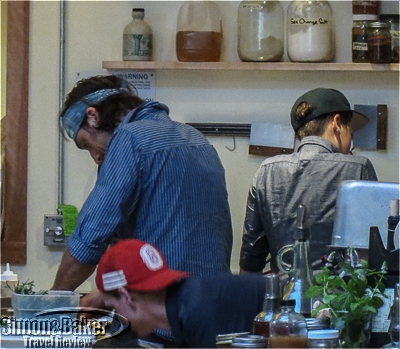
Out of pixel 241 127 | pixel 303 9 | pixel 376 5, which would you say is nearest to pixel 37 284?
pixel 241 127

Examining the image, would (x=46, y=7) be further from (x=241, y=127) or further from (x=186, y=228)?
(x=186, y=228)

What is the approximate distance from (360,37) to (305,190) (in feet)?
2.38

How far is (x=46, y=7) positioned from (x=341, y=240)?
174cm

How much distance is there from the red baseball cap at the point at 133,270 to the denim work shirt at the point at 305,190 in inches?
33.5

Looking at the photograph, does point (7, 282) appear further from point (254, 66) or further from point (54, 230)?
point (254, 66)

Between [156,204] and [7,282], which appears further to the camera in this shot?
[7,282]

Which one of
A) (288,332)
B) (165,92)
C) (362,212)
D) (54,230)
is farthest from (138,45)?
(288,332)

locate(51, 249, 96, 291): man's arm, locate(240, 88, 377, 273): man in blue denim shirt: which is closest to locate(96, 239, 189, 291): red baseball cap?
locate(51, 249, 96, 291): man's arm

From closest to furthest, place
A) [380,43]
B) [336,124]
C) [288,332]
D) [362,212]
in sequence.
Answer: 1. [288,332]
2. [362,212]
3. [336,124]
4. [380,43]

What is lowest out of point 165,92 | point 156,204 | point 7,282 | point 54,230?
point 7,282

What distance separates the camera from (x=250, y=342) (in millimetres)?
1243

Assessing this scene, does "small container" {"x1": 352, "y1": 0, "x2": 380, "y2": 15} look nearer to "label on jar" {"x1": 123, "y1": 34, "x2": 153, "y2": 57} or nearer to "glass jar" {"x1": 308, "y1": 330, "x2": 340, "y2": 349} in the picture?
"label on jar" {"x1": 123, "y1": 34, "x2": 153, "y2": 57}

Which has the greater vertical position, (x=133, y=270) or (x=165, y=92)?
(x=165, y=92)

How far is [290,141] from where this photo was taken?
2.88 meters
